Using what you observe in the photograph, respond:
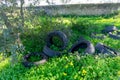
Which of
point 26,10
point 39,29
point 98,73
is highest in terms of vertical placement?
point 26,10

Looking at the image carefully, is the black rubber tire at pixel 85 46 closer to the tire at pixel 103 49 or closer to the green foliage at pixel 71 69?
the tire at pixel 103 49

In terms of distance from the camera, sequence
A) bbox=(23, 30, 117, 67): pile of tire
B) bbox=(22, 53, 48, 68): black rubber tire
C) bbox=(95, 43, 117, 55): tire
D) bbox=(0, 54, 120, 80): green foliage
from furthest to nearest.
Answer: bbox=(95, 43, 117, 55): tire
bbox=(23, 30, 117, 67): pile of tire
bbox=(22, 53, 48, 68): black rubber tire
bbox=(0, 54, 120, 80): green foliage

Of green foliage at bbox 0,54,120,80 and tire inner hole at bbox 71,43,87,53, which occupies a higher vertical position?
tire inner hole at bbox 71,43,87,53

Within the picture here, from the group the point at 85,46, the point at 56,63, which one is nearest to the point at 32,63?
the point at 56,63

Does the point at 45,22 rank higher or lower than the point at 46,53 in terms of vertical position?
higher

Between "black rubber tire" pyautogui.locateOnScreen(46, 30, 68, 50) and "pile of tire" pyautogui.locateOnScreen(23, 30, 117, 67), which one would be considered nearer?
"pile of tire" pyautogui.locateOnScreen(23, 30, 117, 67)

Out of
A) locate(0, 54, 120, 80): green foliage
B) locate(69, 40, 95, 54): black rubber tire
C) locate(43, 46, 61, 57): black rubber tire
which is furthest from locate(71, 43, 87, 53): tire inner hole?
locate(0, 54, 120, 80): green foliage

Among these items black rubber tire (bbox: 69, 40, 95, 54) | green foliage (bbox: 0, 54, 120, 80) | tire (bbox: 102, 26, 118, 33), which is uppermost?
tire (bbox: 102, 26, 118, 33)

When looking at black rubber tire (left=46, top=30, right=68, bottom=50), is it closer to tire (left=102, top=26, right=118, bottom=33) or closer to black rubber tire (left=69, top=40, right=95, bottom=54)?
black rubber tire (left=69, top=40, right=95, bottom=54)

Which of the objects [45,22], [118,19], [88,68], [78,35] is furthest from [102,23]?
[88,68]

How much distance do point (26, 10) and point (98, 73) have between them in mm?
3210

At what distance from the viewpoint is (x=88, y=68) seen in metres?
7.02

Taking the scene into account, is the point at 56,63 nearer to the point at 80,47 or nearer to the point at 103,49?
the point at 80,47

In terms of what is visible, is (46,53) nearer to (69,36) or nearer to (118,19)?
(69,36)
